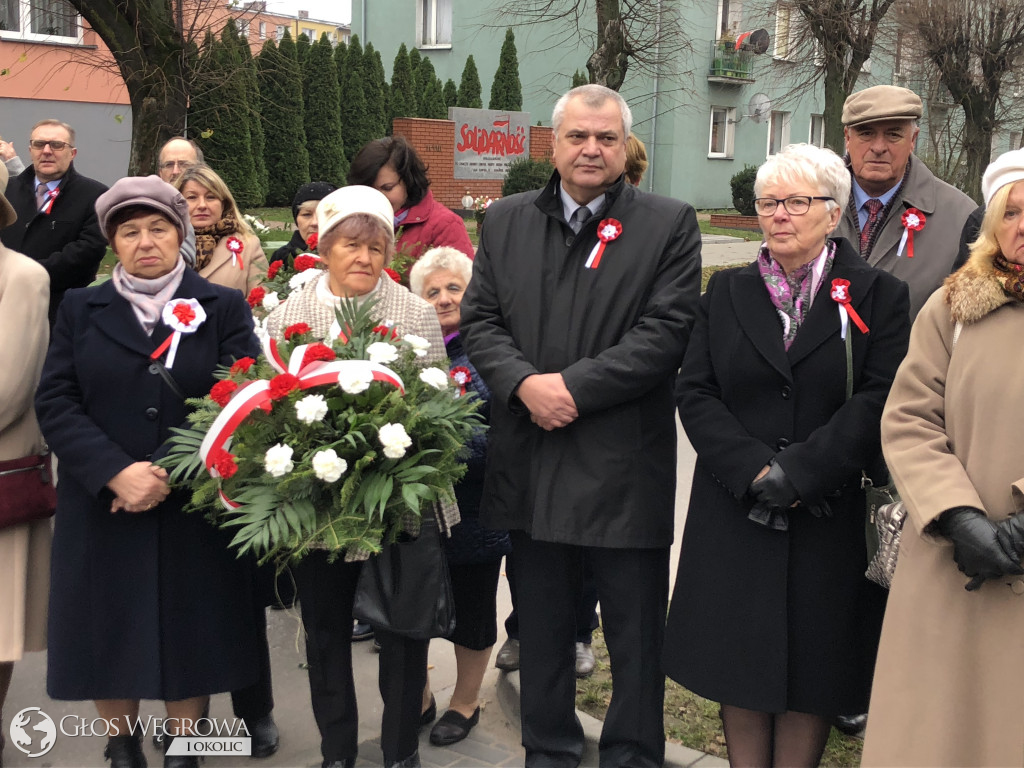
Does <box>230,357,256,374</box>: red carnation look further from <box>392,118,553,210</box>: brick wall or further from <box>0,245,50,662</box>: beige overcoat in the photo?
<box>392,118,553,210</box>: brick wall

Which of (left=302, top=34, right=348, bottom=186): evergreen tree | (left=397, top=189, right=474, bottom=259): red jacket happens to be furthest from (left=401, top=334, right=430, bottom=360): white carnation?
(left=302, top=34, right=348, bottom=186): evergreen tree

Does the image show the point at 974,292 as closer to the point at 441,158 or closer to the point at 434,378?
the point at 434,378

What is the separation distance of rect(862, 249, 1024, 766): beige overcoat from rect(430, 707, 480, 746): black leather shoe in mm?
1670

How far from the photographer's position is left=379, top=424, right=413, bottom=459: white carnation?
10.8 ft

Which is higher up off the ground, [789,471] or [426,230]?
[426,230]

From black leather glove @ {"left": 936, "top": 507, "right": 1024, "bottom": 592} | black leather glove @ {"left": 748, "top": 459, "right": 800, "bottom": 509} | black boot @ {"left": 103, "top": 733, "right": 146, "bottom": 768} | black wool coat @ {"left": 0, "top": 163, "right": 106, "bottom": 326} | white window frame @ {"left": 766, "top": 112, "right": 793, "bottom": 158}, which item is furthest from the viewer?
white window frame @ {"left": 766, "top": 112, "right": 793, "bottom": 158}

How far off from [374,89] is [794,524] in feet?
87.4

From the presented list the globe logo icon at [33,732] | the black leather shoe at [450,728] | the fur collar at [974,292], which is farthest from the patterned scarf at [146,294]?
the fur collar at [974,292]

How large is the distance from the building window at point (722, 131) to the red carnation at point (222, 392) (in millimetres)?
32381

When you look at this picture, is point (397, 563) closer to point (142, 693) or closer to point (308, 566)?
point (308, 566)

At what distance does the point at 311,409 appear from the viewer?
3.29m

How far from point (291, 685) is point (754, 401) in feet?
8.30

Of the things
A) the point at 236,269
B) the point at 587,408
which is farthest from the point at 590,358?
the point at 236,269

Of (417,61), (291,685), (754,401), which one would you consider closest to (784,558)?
(754,401)
